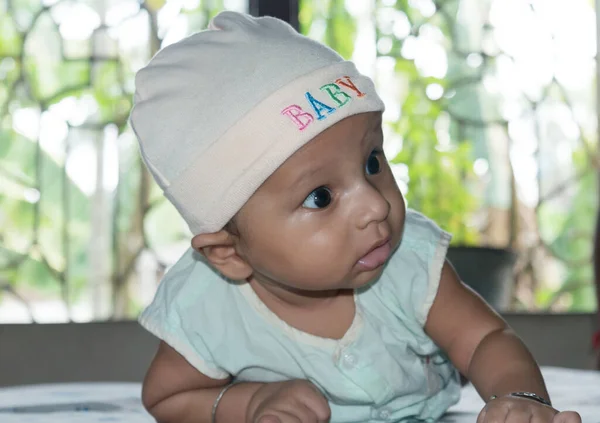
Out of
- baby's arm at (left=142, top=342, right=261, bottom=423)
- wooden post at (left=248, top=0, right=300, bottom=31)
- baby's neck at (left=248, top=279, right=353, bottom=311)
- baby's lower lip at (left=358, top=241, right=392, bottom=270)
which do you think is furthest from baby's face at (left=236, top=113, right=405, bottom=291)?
wooden post at (left=248, top=0, right=300, bottom=31)

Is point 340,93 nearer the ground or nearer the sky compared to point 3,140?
nearer the sky

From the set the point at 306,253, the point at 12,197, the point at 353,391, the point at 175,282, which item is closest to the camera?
the point at 306,253

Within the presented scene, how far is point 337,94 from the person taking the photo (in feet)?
3.65

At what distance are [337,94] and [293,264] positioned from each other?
22 cm

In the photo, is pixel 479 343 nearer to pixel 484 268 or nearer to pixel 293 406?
pixel 293 406

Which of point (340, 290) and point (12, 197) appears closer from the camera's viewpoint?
point (340, 290)

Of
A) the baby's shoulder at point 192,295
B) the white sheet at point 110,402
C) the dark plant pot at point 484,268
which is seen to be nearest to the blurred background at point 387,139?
the dark plant pot at point 484,268

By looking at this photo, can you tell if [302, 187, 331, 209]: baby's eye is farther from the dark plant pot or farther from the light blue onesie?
the dark plant pot

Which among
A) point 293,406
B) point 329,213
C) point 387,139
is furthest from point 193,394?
point 387,139

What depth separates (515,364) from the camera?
1.11m

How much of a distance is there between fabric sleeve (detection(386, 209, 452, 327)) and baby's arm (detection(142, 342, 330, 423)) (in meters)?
0.24

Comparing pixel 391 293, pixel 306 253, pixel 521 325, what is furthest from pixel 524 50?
pixel 306 253

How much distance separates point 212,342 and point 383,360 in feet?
0.79

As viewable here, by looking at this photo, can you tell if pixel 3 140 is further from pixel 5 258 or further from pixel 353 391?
pixel 353 391
